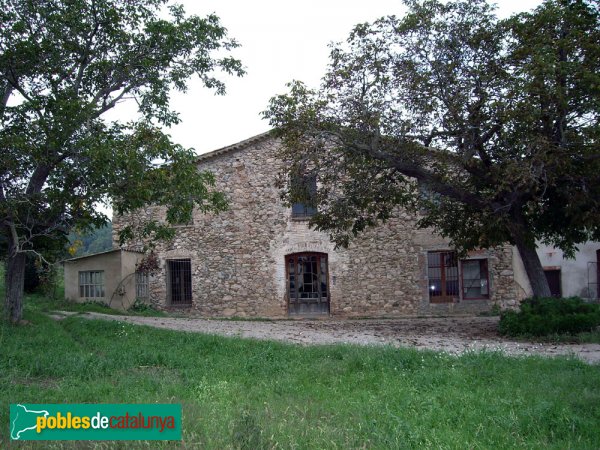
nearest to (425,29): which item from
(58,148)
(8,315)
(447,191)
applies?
(447,191)

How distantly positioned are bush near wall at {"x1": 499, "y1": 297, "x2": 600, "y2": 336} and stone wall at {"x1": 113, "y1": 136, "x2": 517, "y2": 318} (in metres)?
6.05

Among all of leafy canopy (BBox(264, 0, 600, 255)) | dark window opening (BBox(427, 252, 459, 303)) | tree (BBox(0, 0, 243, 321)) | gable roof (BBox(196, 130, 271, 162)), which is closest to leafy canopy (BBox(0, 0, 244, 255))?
tree (BBox(0, 0, 243, 321))

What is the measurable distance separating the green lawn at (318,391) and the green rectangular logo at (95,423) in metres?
0.10

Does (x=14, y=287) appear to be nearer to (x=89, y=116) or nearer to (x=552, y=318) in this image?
(x=89, y=116)

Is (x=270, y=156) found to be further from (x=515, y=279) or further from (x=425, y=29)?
(x=515, y=279)

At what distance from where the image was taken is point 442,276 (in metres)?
18.7

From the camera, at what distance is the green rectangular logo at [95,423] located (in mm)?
4660

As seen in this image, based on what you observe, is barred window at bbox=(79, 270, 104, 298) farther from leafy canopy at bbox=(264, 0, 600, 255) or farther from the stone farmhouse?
leafy canopy at bbox=(264, 0, 600, 255)

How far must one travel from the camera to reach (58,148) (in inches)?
387

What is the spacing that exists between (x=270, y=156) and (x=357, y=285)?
5255 mm

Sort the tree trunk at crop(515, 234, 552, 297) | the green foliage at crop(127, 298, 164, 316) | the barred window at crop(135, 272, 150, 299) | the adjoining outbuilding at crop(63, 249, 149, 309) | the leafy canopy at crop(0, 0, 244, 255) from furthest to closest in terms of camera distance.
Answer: the barred window at crop(135, 272, 150, 299), the adjoining outbuilding at crop(63, 249, 149, 309), the green foliage at crop(127, 298, 164, 316), the tree trunk at crop(515, 234, 552, 297), the leafy canopy at crop(0, 0, 244, 255)

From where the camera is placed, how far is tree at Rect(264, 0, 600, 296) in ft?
36.4

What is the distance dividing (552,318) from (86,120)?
10134 millimetres

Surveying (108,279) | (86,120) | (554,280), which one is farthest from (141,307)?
(554,280)
